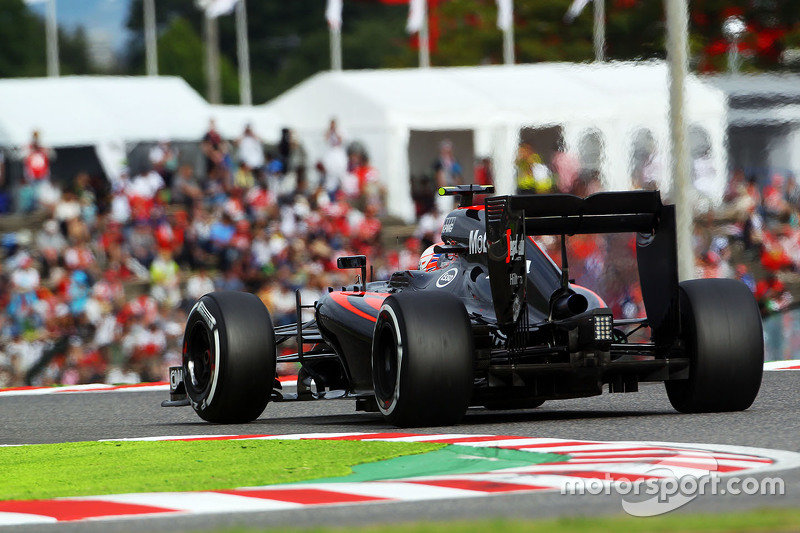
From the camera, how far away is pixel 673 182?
1934cm

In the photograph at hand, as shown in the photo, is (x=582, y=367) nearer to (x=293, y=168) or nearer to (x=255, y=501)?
(x=255, y=501)

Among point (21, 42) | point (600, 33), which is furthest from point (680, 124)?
point (21, 42)

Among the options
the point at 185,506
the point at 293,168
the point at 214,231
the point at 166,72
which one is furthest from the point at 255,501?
the point at 166,72

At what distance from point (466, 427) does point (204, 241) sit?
44.7 feet

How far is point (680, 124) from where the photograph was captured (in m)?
19.1

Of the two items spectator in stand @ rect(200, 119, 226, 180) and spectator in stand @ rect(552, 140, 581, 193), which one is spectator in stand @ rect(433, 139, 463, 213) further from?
spectator in stand @ rect(552, 140, 581, 193)

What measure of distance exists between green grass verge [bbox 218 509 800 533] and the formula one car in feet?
12.9

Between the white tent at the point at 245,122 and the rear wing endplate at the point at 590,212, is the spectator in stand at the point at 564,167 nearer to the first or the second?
the white tent at the point at 245,122

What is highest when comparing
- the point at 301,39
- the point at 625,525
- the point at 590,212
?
the point at 301,39

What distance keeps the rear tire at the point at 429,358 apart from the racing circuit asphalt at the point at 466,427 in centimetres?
15

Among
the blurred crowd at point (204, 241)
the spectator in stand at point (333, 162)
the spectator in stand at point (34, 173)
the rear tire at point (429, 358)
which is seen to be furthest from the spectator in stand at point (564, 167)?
the rear tire at point (429, 358)

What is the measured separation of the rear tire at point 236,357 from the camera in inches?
423

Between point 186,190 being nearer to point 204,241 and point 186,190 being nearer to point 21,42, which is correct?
point 204,241

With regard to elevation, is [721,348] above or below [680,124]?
below
